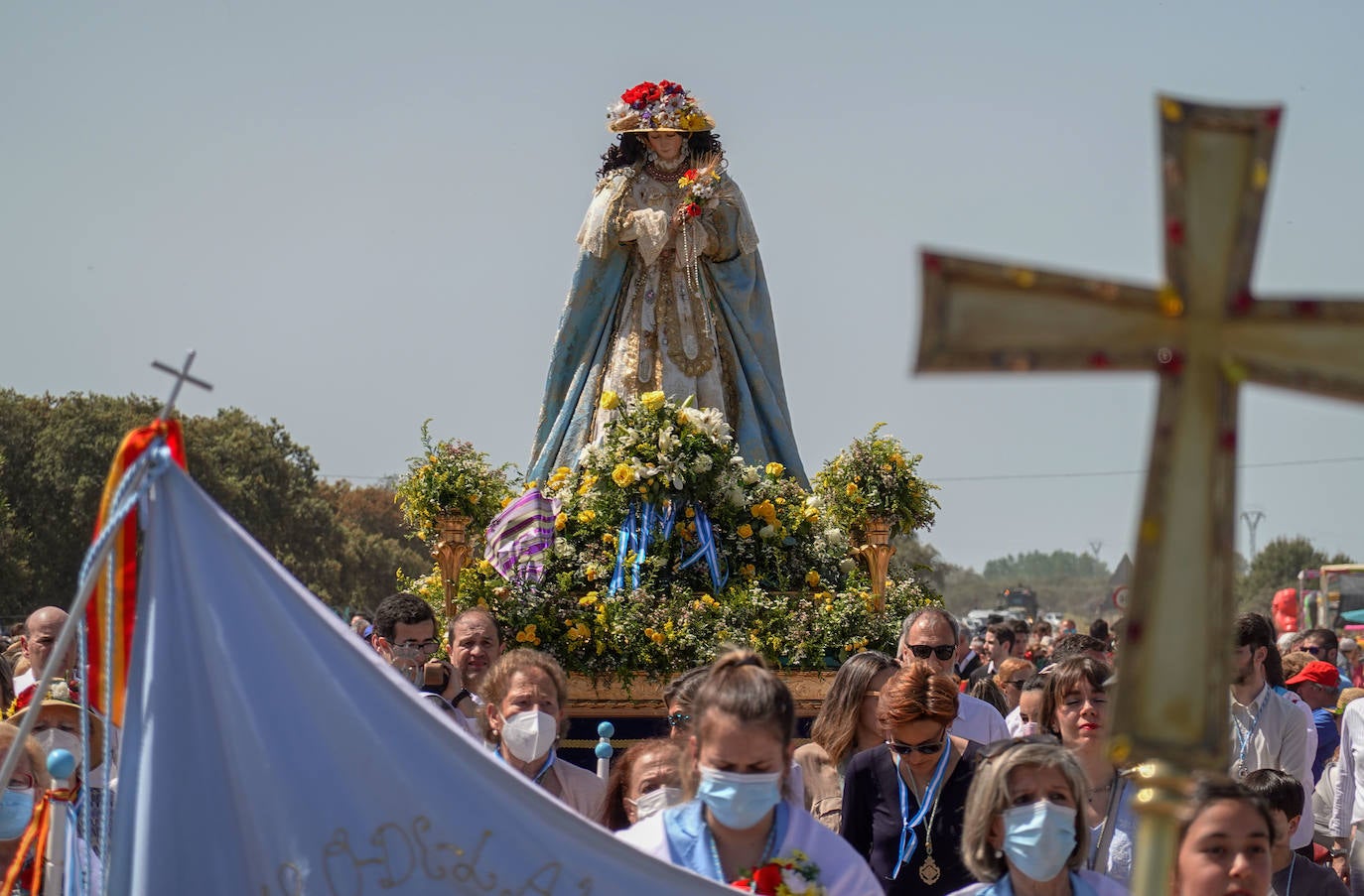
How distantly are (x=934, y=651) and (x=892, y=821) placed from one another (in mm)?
1901

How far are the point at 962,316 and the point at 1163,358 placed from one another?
25 cm

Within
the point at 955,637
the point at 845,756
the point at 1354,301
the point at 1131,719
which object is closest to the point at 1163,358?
the point at 1354,301

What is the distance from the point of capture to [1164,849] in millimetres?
1994

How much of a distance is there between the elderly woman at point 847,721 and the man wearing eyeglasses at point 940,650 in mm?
714

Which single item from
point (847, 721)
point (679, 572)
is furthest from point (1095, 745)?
point (679, 572)

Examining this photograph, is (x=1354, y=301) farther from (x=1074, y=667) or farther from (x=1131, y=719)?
(x=1074, y=667)

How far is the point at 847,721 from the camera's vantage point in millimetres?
6500

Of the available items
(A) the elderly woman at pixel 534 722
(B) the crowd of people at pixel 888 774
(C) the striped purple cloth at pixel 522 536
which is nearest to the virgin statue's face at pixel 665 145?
(C) the striped purple cloth at pixel 522 536

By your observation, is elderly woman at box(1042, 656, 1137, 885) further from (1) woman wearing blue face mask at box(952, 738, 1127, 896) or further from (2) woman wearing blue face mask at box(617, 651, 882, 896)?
(2) woman wearing blue face mask at box(617, 651, 882, 896)

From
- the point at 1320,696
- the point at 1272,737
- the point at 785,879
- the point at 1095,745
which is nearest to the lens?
the point at 785,879

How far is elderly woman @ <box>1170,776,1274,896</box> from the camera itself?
4184 millimetres

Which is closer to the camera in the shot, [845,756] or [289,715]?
[289,715]

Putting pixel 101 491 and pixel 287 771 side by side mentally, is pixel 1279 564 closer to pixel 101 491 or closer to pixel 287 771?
pixel 101 491

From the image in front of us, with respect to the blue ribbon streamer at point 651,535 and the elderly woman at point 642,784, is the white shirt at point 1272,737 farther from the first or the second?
the blue ribbon streamer at point 651,535
